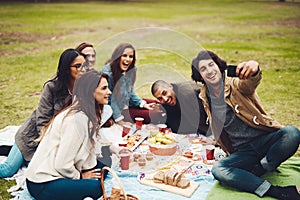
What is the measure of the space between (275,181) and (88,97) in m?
1.79

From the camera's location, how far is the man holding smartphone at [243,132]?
3.28 m

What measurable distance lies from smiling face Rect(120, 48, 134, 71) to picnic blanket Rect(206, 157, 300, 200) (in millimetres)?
1855

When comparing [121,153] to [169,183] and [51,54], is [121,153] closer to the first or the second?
[169,183]

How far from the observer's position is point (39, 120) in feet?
12.1

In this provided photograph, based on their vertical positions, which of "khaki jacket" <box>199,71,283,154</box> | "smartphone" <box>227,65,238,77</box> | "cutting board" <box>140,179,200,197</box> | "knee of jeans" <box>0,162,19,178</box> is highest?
"smartphone" <box>227,65,238,77</box>

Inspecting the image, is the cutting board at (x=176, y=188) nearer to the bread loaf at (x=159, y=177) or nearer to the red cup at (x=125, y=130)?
the bread loaf at (x=159, y=177)

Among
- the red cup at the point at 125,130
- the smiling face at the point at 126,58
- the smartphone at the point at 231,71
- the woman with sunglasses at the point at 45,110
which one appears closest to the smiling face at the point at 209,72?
the smartphone at the point at 231,71

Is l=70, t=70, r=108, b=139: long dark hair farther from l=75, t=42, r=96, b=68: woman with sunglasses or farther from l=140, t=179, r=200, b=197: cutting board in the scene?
l=75, t=42, r=96, b=68: woman with sunglasses

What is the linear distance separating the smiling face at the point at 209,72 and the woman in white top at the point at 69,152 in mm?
978

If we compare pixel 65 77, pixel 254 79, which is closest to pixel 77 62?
pixel 65 77

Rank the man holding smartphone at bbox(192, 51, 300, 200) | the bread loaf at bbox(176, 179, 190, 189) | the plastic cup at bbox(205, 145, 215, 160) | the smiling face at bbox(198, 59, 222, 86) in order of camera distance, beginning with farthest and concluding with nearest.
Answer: the plastic cup at bbox(205, 145, 215, 160) → the smiling face at bbox(198, 59, 222, 86) → the bread loaf at bbox(176, 179, 190, 189) → the man holding smartphone at bbox(192, 51, 300, 200)

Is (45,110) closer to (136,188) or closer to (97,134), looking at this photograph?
(97,134)

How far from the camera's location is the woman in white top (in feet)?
9.66

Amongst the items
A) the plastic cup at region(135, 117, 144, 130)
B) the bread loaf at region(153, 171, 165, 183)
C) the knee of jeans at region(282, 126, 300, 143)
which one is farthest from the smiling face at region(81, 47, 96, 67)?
the knee of jeans at region(282, 126, 300, 143)
